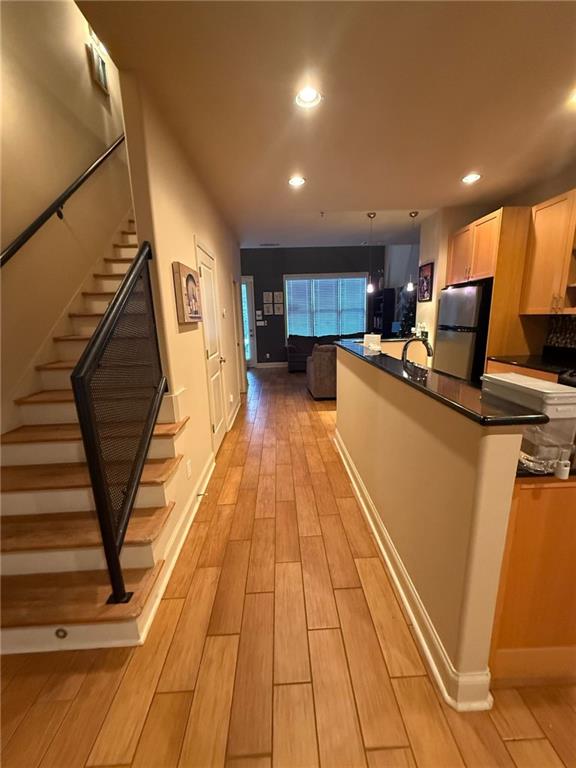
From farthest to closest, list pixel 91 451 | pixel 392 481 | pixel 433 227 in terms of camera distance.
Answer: pixel 433 227 → pixel 392 481 → pixel 91 451

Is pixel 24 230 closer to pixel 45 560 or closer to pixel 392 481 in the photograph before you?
pixel 45 560

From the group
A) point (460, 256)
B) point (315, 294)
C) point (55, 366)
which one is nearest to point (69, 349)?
point (55, 366)

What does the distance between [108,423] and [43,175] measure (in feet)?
7.17

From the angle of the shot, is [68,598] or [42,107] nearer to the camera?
[68,598]

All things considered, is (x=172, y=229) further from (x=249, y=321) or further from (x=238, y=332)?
(x=249, y=321)

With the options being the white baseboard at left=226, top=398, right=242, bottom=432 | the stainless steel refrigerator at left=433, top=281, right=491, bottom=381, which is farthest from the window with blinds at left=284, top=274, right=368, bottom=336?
the stainless steel refrigerator at left=433, top=281, right=491, bottom=381

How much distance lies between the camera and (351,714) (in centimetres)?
108

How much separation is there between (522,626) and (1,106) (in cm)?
382

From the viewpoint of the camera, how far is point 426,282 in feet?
15.3

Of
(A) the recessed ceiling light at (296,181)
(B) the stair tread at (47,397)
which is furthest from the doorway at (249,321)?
(B) the stair tread at (47,397)

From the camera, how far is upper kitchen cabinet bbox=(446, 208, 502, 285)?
10.8ft

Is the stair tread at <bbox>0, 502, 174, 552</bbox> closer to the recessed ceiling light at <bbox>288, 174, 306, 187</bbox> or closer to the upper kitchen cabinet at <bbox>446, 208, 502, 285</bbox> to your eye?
the recessed ceiling light at <bbox>288, 174, 306, 187</bbox>

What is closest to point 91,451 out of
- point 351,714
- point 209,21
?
point 351,714

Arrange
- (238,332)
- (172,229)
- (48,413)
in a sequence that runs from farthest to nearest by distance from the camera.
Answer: (238,332)
(172,229)
(48,413)
